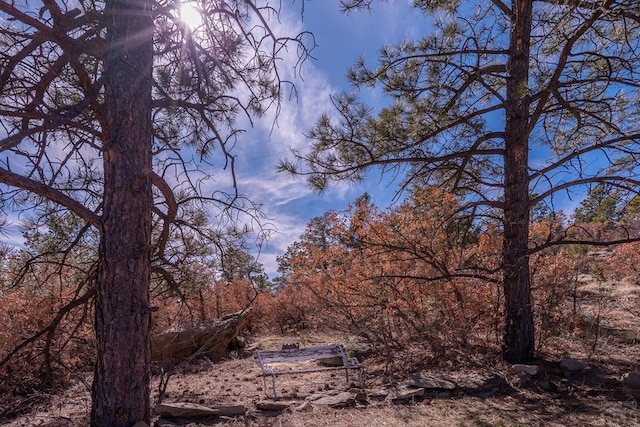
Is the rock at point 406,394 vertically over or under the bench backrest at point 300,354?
under

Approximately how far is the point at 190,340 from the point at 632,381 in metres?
7.77

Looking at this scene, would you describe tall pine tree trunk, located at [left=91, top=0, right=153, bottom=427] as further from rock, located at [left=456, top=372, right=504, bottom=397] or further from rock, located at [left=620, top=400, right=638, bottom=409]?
rock, located at [left=620, top=400, right=638, bottom=409]

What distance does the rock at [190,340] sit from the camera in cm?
830

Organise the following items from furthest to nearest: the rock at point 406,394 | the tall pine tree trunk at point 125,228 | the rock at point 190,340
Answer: the rock at point 190,340 < the rock at point 406,394 < the tall pine tree trunk at point 125,228

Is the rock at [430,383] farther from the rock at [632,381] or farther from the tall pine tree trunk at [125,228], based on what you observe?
the tall pine tree trunk at [125,228]

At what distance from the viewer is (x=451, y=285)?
5.84m

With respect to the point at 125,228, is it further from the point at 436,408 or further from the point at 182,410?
the point at 436,408

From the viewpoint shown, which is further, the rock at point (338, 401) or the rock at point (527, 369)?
the rock at point (527, 369)

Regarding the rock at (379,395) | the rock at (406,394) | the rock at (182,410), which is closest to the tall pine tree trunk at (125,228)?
the rock at (182,410)

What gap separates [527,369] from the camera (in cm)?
462

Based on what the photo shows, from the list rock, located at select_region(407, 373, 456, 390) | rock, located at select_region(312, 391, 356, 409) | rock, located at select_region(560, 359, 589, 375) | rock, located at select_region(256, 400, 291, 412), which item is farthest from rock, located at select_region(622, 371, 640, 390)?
rock, located at select_region(256, 400, 291, 412)

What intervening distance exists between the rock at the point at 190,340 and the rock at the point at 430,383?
4.25 m

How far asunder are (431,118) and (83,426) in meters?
5.30

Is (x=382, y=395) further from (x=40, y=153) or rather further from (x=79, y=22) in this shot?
(x=79, y=22)
